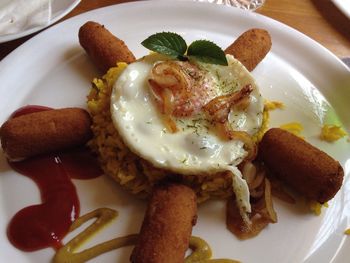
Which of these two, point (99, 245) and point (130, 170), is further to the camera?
point (130, 170)

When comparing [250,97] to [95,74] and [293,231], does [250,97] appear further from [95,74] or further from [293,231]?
[95,74]

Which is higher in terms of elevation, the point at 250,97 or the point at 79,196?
the point at 250,97

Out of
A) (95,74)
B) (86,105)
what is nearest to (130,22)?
(95,74)

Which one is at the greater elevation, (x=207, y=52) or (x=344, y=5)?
(x=207, y=52)

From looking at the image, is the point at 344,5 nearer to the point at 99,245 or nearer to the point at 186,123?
the point at 186,123

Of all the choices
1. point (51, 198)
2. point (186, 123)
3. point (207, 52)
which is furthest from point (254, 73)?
point (51, 198)

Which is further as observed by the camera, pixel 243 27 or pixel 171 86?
pixel 243 27

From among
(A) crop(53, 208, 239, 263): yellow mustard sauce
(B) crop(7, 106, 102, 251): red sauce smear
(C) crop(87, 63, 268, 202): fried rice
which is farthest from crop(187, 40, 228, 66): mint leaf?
(A) crop(53, 208, 239, 263): yellow mustard sauce
